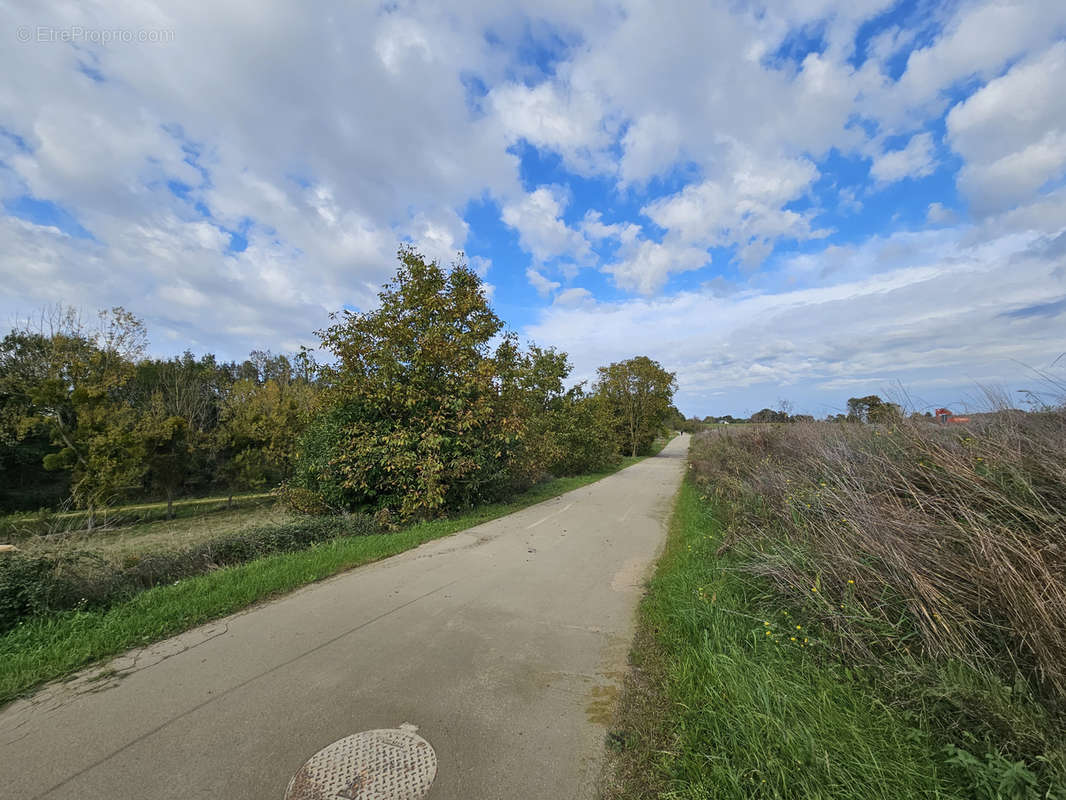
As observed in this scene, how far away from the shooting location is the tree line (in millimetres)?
8969

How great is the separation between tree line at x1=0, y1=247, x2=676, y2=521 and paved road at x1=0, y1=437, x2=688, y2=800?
4.34 meters

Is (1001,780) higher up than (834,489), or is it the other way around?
(834,489)

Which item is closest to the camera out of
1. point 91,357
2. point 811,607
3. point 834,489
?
point 811,607

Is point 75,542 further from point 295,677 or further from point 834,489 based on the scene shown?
point 834,489

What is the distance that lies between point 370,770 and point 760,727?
6.97 feet

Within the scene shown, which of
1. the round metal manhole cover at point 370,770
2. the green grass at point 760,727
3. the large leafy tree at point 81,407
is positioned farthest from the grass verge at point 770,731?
the large leafy tree at point 81,407

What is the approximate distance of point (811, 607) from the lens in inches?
127

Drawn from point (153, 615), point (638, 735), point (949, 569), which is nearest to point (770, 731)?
point (638, 735)

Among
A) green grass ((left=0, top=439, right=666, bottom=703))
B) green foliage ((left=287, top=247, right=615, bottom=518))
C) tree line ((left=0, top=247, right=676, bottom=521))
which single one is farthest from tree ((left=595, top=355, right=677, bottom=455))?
green grass ((left=0, top=439, right=666, bottom=703))

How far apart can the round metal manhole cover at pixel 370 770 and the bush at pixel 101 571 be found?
3.65 meters

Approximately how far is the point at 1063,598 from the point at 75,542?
26.6 ft

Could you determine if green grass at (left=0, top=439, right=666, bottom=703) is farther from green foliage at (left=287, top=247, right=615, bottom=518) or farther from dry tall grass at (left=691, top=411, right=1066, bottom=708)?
dry tall grass at (left=691, top=411, right=1066, bottom=708)

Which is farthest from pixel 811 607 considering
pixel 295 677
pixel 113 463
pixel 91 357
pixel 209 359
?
pixel 209 359

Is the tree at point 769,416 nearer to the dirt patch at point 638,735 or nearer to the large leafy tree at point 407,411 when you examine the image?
the large leafy tree at point 407,411
